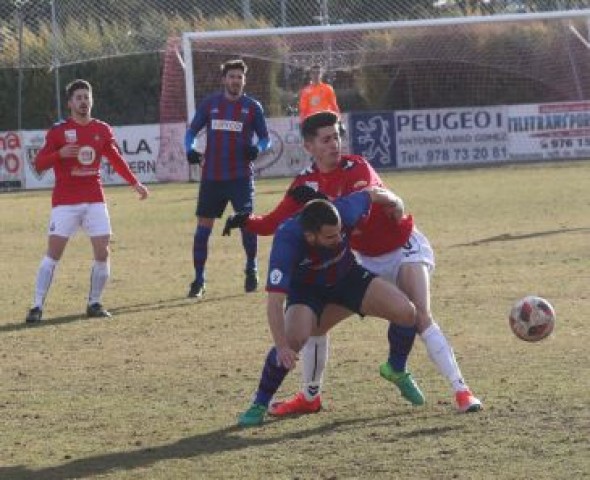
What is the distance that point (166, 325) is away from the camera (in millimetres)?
11586

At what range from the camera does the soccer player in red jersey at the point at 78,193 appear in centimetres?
1209

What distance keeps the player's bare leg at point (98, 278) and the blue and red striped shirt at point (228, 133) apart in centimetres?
169

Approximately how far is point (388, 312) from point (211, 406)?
49.8 inches

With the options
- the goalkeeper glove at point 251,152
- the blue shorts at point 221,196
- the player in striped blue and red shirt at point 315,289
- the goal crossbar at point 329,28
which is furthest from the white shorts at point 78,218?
the goal crossbar at point 329,28

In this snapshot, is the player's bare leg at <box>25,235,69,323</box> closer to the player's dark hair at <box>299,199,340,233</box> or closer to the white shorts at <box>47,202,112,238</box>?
the white shorts at <box>47,202,112,238</box>

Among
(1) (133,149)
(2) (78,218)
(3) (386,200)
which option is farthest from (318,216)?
(1) (133,149)

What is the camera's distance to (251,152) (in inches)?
533

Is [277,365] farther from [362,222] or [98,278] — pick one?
[98,278]

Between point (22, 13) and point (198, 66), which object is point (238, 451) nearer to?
point (198, 66)

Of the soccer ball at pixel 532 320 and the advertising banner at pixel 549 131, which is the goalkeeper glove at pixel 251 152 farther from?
the advertising banner at pixel 549 131

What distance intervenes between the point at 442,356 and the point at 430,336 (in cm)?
13

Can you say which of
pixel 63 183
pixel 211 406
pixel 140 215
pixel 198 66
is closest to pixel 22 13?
pixel 198 66

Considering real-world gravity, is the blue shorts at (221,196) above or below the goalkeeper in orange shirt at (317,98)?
below

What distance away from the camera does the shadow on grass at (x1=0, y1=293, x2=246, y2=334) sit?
11.8 meters
